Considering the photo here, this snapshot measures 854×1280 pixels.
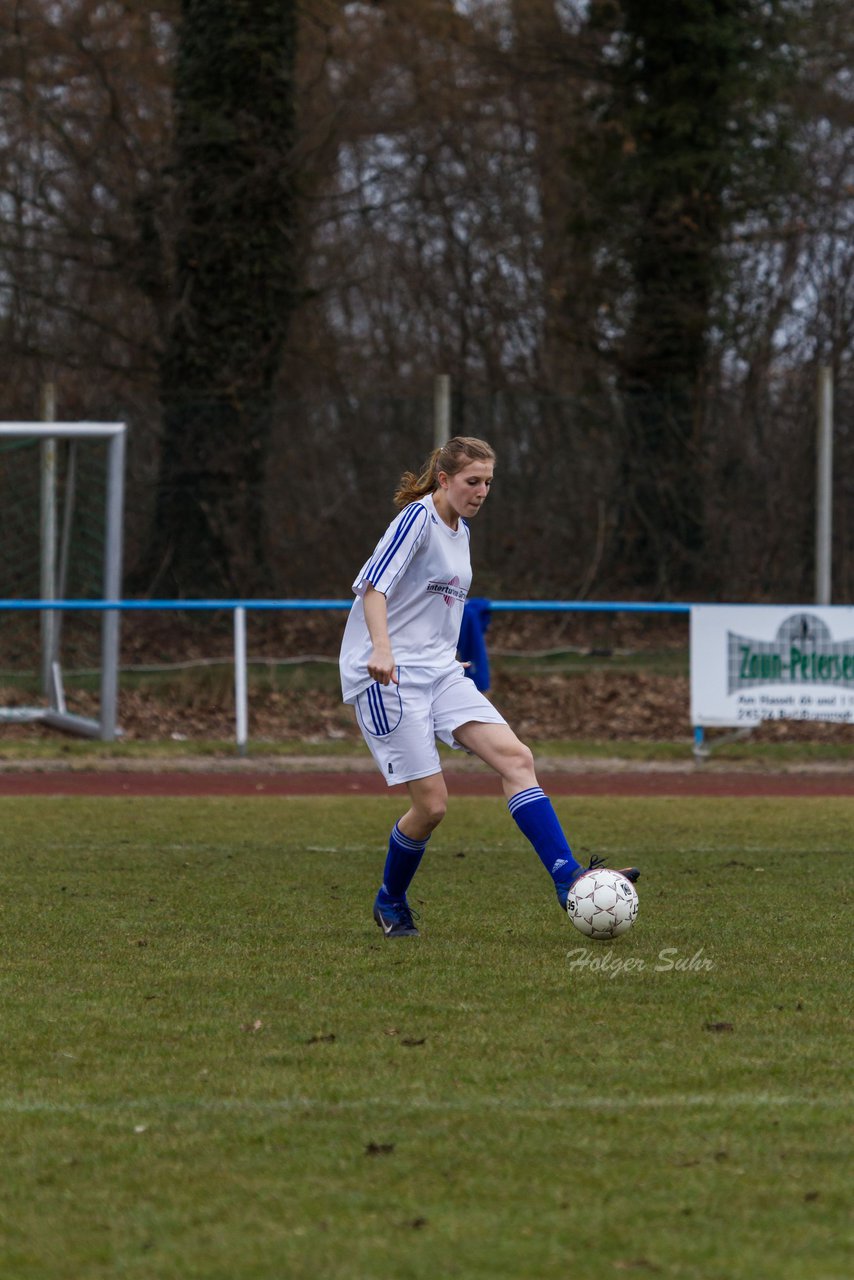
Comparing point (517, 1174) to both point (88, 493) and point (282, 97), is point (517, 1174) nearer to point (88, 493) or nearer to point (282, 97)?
point (88, 493)

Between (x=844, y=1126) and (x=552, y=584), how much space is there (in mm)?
13798

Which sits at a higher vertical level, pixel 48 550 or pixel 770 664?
pixel 48 550

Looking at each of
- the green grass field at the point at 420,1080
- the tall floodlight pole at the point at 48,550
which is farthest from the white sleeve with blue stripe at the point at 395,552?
→ the tall floodlight pole at the point at 48,550

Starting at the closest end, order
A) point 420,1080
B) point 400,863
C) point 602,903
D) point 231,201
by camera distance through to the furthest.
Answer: point 420,1080, point 602,903, point 400,863, point 231,201

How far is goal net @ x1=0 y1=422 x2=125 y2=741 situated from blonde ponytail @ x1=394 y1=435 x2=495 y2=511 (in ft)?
30.7

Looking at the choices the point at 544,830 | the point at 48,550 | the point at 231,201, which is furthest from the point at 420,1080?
the point at 231,201

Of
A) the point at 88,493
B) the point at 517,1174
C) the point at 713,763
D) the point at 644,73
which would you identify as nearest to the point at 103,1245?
the point at 517,1174

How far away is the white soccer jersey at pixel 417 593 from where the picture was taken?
6125 millimetres

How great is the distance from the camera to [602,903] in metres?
5.80

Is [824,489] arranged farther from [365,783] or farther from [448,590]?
[448,590]

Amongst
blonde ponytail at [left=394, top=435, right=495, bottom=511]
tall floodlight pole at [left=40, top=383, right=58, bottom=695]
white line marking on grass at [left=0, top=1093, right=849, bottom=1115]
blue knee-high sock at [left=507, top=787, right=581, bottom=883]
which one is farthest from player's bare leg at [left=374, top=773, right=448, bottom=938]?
tall floodlight pole at [left=40, top=383, right=58, bottom=695]

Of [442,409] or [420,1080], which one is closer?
[420,1080]

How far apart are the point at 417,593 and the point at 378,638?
0.35 metres

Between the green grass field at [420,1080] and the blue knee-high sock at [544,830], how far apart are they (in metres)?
0.30
